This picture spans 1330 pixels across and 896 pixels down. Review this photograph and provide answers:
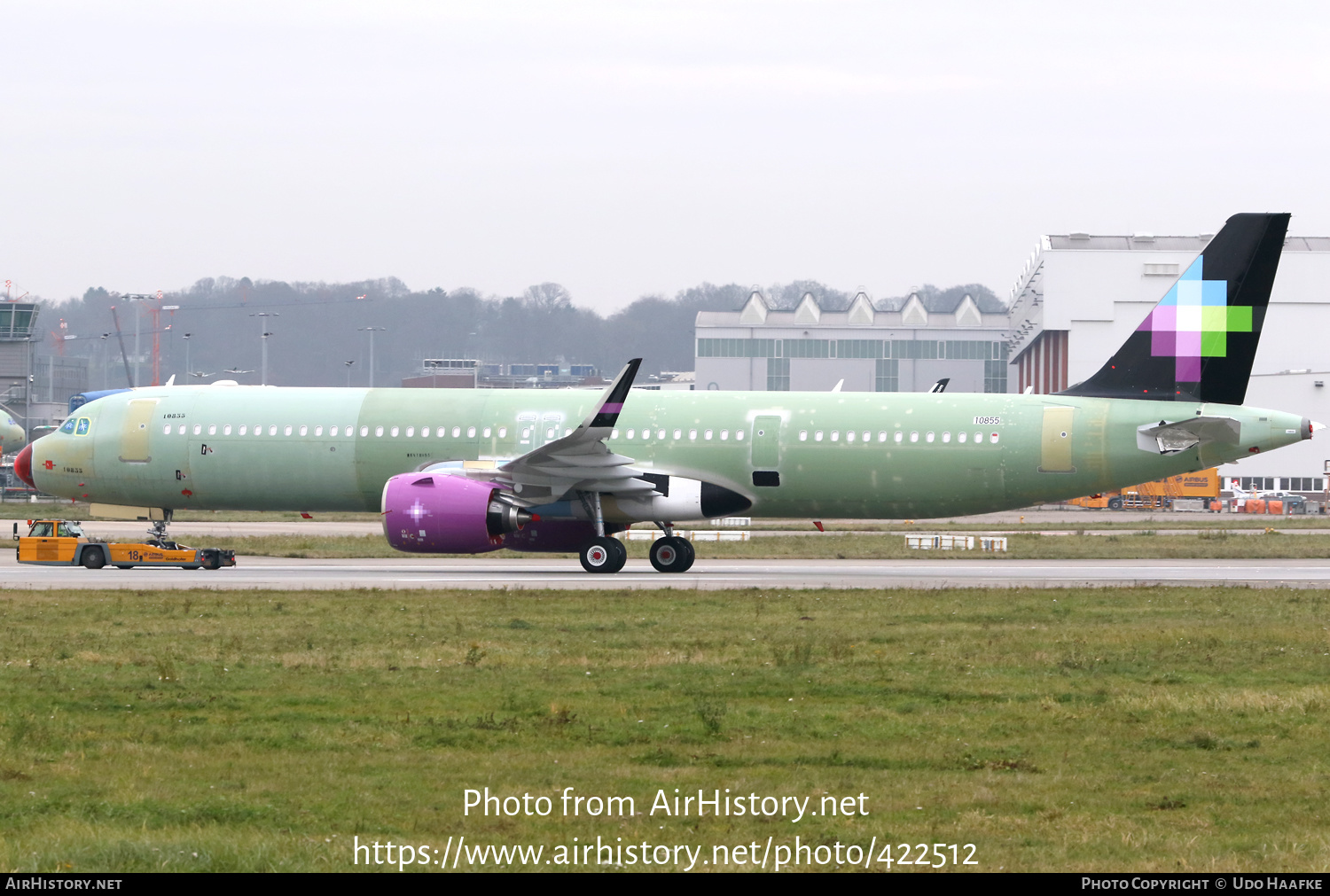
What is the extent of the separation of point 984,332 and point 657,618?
5022 inches

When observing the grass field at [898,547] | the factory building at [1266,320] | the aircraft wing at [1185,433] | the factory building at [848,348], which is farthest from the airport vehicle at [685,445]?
the factory building at [848,348]

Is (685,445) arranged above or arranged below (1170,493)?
above

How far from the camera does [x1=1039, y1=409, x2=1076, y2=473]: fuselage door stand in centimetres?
3419

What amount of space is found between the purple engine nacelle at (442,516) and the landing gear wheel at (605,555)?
2.52m

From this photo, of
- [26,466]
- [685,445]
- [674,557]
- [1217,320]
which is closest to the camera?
[1217,320]

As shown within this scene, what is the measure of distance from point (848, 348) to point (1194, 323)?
106503 mm

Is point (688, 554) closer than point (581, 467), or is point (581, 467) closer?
point (581, 467)

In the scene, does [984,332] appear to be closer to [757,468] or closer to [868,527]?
[868,527]

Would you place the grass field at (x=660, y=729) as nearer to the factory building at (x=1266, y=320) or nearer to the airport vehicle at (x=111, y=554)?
the airport vehicle at (x=111, y=554)

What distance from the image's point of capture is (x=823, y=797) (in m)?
11.3

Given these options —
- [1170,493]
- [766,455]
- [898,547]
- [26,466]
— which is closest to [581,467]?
[766,455]

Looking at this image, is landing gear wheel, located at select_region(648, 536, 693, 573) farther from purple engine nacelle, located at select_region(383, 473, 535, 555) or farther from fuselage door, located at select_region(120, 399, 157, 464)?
fuselage door, located at select_region(120, 399, 157, 464)

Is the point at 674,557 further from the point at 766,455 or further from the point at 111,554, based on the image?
the point at 111,554

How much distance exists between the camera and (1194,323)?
33.6m
